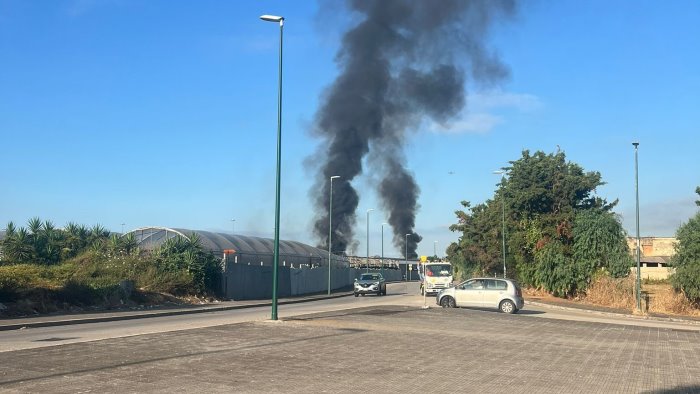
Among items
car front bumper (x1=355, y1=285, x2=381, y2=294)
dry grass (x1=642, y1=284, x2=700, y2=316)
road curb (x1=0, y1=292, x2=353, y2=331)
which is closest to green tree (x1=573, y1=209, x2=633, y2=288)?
dry grass (x1=642, y1=284, x2=700, y2=316)

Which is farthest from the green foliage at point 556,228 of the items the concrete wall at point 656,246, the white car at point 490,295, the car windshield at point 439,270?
the concrete wall at point 656,246

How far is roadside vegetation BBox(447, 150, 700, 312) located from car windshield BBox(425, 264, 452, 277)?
639 cm

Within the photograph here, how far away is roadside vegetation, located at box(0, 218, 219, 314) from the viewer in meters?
28.0

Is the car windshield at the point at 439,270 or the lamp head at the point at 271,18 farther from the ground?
the lamp head at the point at 271,18

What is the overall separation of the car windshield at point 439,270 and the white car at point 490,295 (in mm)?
12708

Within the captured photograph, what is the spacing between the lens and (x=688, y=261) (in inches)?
1329

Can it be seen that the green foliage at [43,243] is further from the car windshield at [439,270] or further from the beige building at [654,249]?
the beige building at [654,249]

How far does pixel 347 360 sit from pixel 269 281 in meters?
35.4

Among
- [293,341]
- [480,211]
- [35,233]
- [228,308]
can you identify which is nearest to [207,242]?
[35,233]

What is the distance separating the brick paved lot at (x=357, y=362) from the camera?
33.7ft

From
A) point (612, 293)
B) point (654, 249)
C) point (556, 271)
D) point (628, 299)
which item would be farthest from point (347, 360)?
point (654, 249)

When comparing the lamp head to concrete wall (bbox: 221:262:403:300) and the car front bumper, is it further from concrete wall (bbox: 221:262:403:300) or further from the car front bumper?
the car front bumper

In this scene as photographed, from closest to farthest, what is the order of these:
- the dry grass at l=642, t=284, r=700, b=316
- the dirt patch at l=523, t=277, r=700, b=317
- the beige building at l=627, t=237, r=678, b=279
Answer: the dry grass at l=642, t=284, r=700, b=316 → the dirt patch at l=523, t=277, r=700, b=317 → the beige building at l=627, t=237, r=678, b=279

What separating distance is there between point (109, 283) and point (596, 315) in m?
23.2
